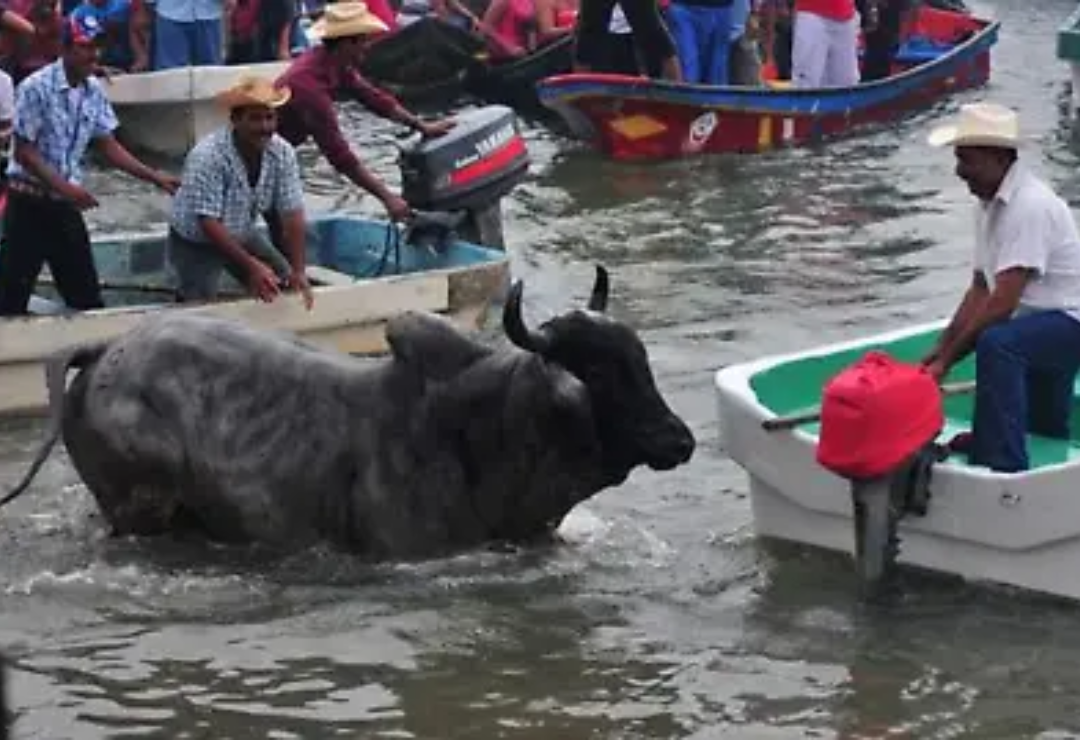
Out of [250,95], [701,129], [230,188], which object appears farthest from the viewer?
[701,129]

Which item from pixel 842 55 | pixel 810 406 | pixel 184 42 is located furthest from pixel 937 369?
pixel 184 42

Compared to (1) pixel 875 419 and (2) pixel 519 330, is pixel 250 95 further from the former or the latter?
(1) pixel 875 419

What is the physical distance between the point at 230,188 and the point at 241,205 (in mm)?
102

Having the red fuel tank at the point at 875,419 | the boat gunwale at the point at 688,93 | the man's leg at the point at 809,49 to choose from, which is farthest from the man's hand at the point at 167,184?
the man's leg at the point at 809,49

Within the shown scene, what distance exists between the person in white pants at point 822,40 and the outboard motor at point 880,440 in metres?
11.1

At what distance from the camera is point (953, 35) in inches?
933

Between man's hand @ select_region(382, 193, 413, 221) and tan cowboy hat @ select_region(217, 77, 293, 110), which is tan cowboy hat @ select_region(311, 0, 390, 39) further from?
tan cowboy hat @ select_region(217, 77, 293, 110)

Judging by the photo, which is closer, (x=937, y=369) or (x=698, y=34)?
(x=937, y=369)

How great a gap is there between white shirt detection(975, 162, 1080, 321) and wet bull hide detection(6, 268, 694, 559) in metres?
1.31

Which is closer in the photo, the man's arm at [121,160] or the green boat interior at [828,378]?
the green boat interior at [828,378]

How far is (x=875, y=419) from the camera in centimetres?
860

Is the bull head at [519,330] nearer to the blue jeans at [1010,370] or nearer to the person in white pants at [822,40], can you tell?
the blue jeans at [1010,370]

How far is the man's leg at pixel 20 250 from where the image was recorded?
456 inches

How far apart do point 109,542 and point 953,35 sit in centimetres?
1552
